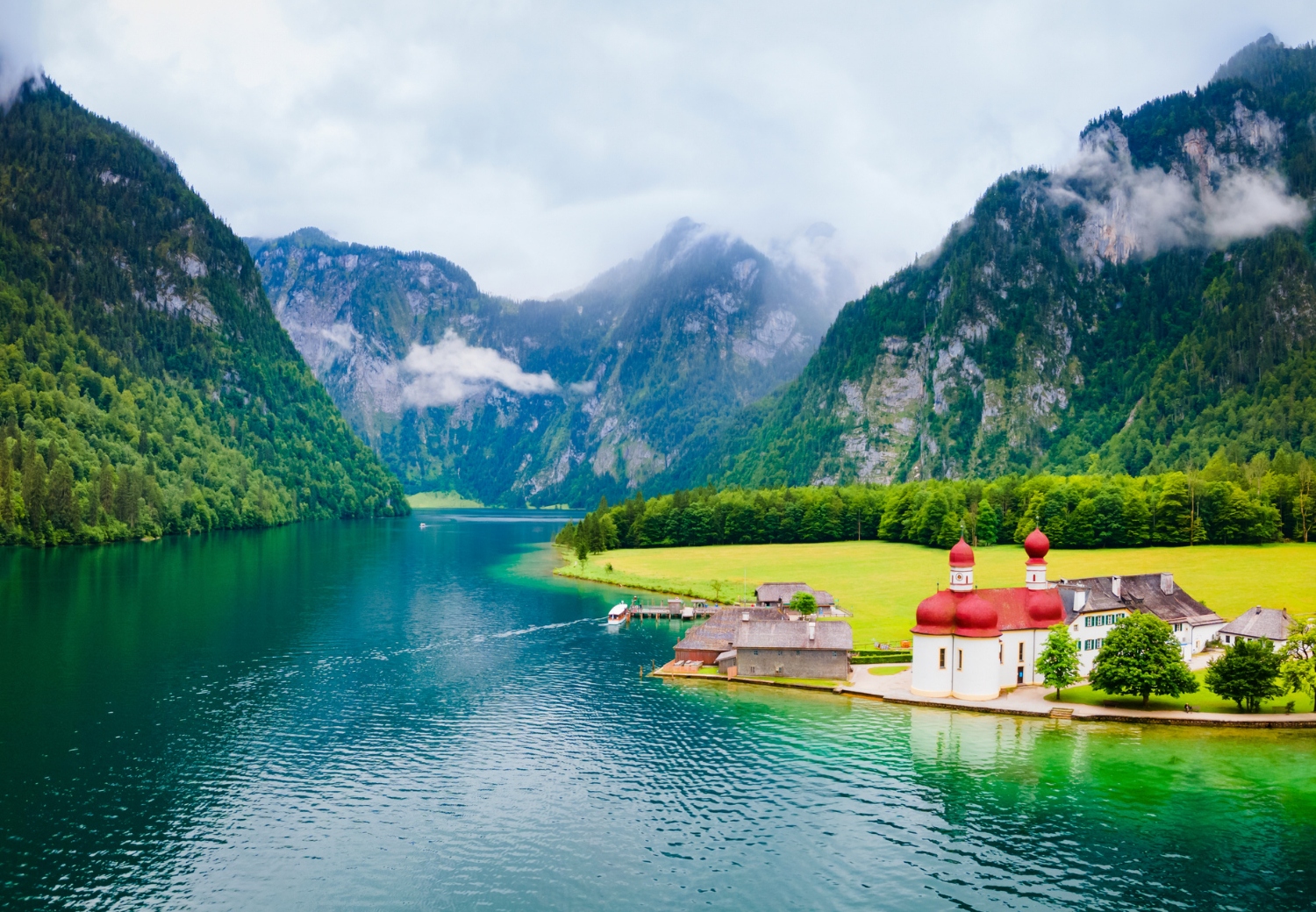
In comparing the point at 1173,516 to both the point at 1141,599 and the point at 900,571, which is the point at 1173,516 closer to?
the point at 900,571

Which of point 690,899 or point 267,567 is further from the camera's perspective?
point 267,567

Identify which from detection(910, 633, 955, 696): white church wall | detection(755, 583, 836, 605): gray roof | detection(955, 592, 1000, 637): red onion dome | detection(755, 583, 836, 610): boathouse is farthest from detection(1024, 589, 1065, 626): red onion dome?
detection(755, 583, 836, 605): gray roof

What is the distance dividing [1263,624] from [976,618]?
29.6m

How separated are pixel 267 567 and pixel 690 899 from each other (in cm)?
13779

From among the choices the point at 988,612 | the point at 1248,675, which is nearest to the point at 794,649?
the point at 988,612

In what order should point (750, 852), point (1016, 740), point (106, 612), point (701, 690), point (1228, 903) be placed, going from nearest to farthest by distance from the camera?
1. point (1228, 903)
2. point (750, 852)
3. point (1016, 740)
4. point (701, 690)
5. point (106, 612)

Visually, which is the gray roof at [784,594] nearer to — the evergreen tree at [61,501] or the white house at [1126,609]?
the white house at [1126,609]

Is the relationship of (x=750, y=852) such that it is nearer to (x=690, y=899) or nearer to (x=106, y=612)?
(x=690, y=899)

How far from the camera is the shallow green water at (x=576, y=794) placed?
43.2 meters

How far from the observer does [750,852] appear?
1839 inches

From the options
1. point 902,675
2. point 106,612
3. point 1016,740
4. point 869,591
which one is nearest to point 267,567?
point 106,612

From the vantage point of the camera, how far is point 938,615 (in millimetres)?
74625

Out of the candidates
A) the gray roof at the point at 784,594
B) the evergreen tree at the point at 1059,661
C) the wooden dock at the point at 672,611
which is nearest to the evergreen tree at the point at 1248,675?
the evergreen tree at the point at 1059,661

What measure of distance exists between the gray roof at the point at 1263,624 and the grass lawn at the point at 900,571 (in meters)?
11.8
